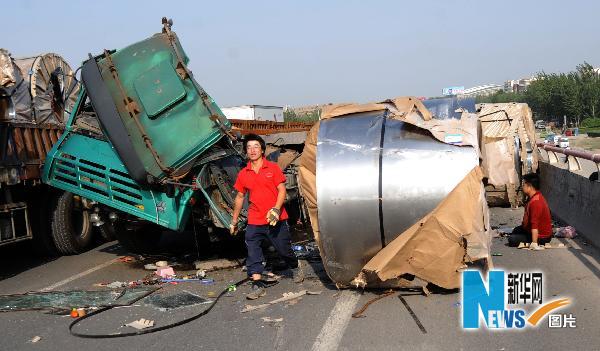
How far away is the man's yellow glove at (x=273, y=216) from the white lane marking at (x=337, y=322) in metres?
1.01

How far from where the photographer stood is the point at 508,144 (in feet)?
42.3

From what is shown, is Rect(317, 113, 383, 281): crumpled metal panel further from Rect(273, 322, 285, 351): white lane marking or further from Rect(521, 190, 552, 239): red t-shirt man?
Rect(521, 190, 552, 239): red t-shirt man

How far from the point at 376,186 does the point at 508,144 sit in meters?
7.91

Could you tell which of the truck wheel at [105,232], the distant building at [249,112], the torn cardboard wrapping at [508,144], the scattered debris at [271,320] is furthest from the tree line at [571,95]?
the scattered debris at [271,320]

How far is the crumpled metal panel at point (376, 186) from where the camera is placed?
19.2ft

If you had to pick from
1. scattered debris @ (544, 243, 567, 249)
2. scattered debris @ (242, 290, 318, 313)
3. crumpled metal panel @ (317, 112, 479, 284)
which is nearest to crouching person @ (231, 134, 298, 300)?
scattered debris @ (242, 290, 318, 313)

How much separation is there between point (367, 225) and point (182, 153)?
8.04 feet

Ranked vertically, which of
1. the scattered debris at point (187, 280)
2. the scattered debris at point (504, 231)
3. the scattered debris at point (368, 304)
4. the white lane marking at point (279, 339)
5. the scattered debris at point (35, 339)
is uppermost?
the scattered debris at point (35, 339)

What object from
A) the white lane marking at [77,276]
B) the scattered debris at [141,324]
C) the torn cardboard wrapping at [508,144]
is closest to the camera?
the scattered debris at [141,324]

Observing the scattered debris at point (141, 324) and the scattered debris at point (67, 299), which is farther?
the scattered debris at point (67, 299)

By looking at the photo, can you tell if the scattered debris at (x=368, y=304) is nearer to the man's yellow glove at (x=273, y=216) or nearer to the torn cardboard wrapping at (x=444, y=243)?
the torn cardboard wrapping at (x=444, y=243)

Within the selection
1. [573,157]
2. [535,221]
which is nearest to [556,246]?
[535,221]

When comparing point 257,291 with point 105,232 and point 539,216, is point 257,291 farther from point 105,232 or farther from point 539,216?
point 105,232

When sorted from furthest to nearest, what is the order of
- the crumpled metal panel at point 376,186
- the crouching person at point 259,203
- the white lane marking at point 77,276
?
the white lane marking at point 77,276, the crouching person at point 259,203, the crumpled metal panel at point 376,186
